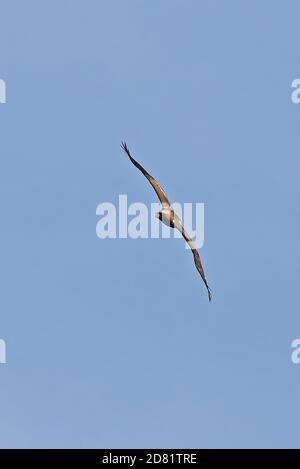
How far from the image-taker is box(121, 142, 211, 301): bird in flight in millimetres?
67438

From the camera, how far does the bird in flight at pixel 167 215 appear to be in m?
67.4

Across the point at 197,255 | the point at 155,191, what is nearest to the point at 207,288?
the point at 197,255

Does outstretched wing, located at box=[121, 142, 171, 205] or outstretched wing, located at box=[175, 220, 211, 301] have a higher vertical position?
outstretched wing, located at box=[121, 142, 171, 205]

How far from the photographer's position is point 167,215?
68.8 metres

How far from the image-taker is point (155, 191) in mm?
70062

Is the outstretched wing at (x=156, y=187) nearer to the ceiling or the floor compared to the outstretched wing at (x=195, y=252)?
nearer to the ceiling
